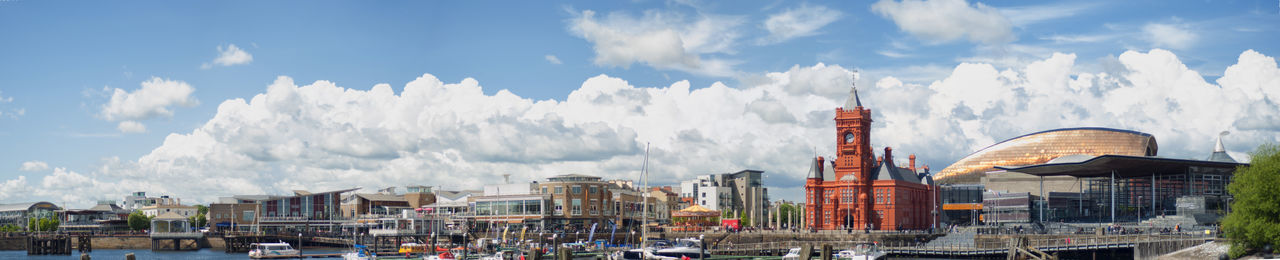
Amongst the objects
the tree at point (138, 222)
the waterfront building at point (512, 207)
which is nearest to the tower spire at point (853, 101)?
the waterfront building at point (512, 207)

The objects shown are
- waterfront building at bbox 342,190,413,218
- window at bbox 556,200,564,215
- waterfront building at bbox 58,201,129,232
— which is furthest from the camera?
waterfront building at bbox 58,201,129,232

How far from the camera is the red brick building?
120 metres

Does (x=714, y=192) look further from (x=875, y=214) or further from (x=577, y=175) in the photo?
(x=875, y=214)

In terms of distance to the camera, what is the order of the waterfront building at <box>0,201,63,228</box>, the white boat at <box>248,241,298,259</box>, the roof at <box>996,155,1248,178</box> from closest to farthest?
the white boat at <box>248,241,298,259</box> → the roof at <box>996,155,1248,178</box> → the waterfront building at <box>0,201,63,228</box>

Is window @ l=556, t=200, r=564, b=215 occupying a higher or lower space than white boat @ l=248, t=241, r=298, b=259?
higher

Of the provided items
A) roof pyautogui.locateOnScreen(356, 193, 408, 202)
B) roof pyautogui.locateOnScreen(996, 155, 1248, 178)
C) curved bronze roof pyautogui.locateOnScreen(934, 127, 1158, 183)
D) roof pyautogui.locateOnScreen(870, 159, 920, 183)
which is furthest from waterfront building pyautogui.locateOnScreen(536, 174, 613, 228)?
curved bronze roof pyautogui.locateOnScreen(934, 127, 1158, 183)

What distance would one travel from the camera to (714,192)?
7638 inches

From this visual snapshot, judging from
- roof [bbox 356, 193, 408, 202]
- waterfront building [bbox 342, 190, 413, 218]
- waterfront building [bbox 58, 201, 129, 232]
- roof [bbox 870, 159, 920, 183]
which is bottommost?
waterfront building [bbox 58, 201, 129, 232]

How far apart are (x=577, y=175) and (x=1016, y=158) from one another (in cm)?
7063

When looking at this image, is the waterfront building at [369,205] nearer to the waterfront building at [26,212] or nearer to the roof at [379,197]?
the roof at [379,197]

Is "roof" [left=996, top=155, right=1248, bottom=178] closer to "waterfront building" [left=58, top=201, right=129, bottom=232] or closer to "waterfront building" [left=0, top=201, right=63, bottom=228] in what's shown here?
"waterfront building" [left=58, top=201, right=129, bottom=232]

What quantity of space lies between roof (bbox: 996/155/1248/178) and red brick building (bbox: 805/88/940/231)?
52.3 feet

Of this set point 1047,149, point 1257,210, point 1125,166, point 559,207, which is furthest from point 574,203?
point 1257,210

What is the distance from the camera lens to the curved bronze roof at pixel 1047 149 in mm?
166125
